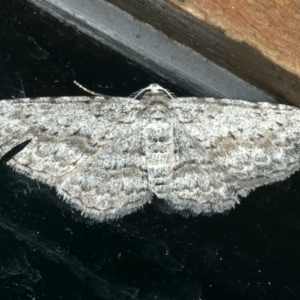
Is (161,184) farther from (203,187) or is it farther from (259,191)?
(259,191)

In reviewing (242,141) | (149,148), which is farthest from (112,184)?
(242,141)

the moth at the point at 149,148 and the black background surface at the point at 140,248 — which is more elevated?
the moth at the point at 149,148

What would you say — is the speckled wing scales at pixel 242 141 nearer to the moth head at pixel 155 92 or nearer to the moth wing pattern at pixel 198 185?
the moth wing pattern at pixel 198 185

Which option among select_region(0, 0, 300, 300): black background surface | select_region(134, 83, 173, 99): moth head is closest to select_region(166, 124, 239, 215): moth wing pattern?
select_region(0, 0, 300, 300): black background surface

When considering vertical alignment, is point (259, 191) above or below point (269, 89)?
below

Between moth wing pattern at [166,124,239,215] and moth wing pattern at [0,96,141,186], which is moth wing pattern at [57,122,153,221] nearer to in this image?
moth wing pattern at [0,96,141,186]

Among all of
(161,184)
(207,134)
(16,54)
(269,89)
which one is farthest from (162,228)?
(16,54)

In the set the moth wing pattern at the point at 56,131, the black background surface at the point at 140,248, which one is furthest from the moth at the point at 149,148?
the black background surface at the point at 140,248

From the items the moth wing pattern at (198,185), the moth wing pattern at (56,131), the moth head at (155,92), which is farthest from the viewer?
the moth head at (155,92)
